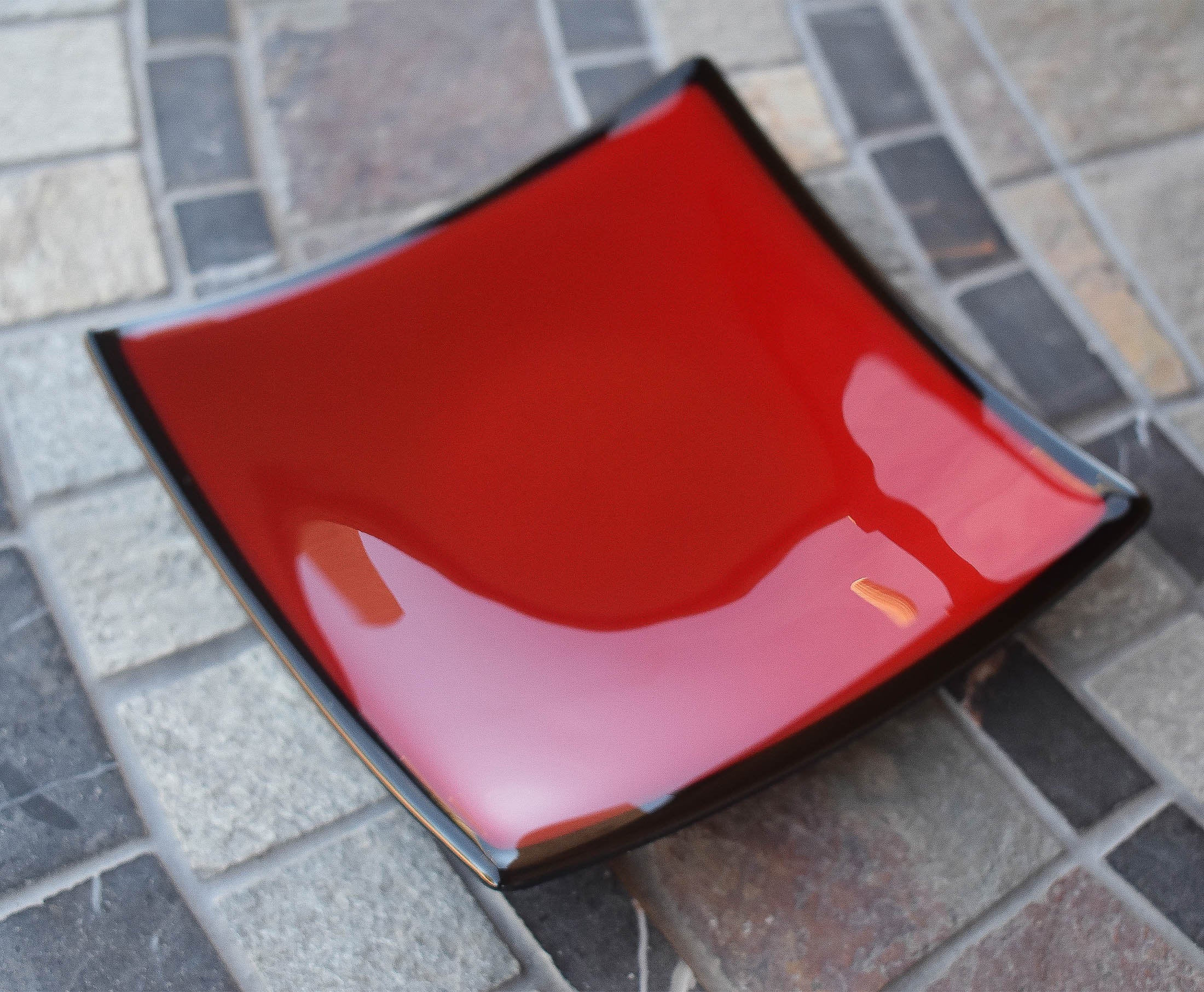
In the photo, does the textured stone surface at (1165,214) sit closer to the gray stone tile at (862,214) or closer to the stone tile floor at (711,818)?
the stone tile floor at (711,818)

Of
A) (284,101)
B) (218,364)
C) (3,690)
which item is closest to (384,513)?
A: (218,364)

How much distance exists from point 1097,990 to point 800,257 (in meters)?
0.57

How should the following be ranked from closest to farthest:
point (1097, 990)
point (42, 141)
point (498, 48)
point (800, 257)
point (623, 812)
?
1. point (623, 812)
2. point (1097, 990)
3. point (800, 257)
4. point (42, 141)
5. point (498, 48)

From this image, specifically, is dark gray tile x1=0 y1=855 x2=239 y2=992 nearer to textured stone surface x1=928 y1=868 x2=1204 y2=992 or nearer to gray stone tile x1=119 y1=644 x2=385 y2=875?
gray stone tile x1=119 y1=644 x2=385 y2=875

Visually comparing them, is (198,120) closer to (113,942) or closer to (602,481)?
(602,481)

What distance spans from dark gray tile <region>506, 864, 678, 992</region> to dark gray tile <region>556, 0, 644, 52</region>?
0.84m

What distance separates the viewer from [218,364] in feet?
2.25

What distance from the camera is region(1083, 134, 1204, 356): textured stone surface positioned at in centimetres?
97

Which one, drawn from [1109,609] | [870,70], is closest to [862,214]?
[870,70]

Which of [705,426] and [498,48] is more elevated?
[498,48]

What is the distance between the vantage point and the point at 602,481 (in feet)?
2.24

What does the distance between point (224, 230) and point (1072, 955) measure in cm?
93

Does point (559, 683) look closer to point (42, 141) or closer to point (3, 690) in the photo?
point (3, 690)

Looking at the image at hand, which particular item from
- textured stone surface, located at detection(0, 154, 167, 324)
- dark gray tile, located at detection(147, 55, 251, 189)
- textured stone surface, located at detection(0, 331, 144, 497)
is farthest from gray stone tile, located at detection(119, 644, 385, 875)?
dark gray tile, located at detection(147, 55, 251, 189)
